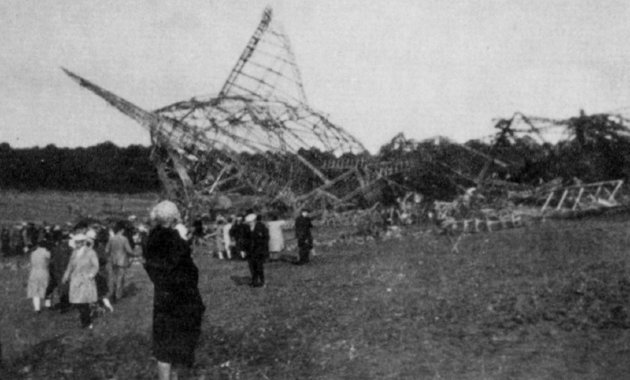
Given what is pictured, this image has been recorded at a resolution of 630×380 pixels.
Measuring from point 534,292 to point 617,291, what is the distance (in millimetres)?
1152

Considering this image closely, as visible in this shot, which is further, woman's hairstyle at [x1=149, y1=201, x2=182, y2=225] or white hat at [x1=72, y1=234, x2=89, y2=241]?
white hat at [x1=72, y1=234, x2=89, y2=241]

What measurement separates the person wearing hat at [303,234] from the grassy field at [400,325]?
235cm

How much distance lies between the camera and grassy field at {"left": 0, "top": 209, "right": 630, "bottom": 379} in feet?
24.2

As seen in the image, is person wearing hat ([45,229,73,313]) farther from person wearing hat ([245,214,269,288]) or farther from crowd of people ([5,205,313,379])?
person wearing hat ([245,214,269,288])

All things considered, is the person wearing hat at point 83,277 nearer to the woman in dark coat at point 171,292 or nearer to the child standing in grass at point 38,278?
the child standing in grass at point 38,278

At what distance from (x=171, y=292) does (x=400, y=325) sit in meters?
3.76

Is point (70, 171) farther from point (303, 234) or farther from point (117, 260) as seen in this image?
point (117, 260)

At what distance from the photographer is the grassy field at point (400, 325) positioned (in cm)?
737

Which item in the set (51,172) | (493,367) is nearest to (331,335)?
(493,367)

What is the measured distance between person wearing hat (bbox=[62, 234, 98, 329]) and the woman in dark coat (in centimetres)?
534

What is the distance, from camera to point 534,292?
10.3 m

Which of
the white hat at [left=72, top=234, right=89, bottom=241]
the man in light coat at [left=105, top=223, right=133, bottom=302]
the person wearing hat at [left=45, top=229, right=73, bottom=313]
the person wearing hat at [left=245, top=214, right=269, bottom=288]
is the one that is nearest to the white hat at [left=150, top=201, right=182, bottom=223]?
the white hat at [left=72, top=234, right=89, bottom=241]

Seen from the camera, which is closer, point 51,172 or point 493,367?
point 493,367

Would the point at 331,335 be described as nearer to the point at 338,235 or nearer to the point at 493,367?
the point at 493,367
